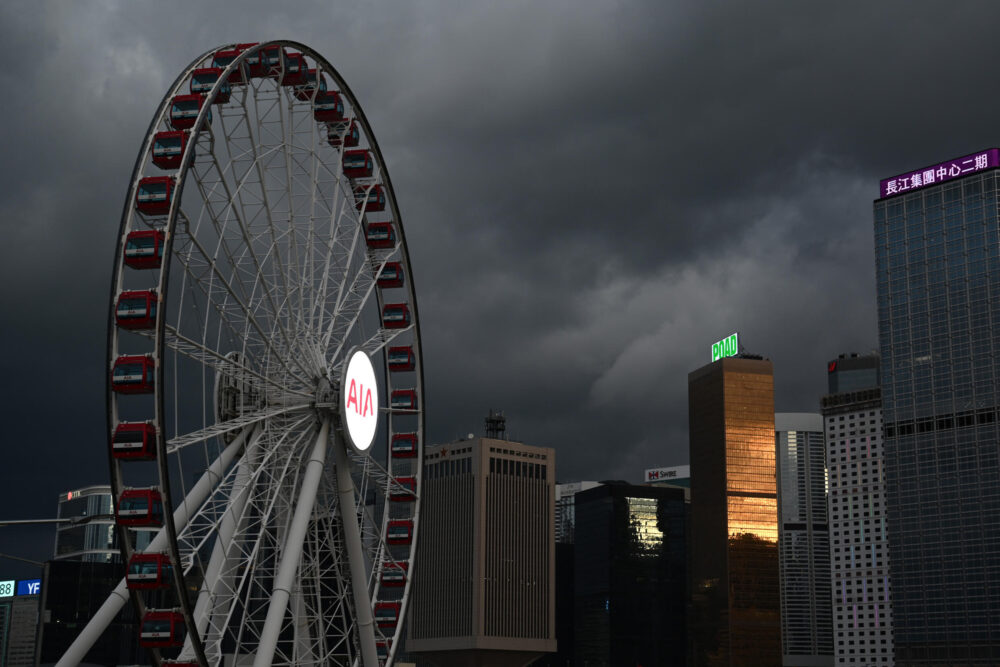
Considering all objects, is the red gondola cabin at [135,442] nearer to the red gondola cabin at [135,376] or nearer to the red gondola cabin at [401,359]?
the red gondola cabin at [135,376]

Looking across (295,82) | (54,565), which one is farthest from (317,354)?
(54,565)

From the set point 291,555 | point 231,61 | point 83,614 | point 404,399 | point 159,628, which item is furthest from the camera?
point 83,614

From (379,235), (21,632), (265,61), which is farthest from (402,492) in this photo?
(21,632)

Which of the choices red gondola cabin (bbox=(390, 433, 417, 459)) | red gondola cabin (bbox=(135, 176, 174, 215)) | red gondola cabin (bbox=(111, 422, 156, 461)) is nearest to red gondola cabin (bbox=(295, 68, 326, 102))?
red gondola cabin (bbox=(135, 176, 174, 215))

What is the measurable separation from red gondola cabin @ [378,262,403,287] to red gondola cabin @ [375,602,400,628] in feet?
52.3

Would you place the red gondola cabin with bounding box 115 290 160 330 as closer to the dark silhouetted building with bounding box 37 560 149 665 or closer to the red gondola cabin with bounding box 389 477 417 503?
the red gondola cabin with bounding box 389 477 417 503

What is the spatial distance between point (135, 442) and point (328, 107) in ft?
78.4

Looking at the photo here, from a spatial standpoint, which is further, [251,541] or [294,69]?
[294,69]

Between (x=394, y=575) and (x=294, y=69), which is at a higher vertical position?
(x=294, y=69)

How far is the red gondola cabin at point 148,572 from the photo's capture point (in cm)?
4388

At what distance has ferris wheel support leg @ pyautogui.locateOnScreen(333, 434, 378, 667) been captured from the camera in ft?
178

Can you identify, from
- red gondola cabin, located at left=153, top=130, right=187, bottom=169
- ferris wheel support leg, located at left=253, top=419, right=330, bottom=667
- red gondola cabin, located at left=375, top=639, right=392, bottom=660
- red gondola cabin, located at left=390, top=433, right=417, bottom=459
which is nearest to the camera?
ferris wheel support leg, located at left=253, top=419, right=330, bottom=667

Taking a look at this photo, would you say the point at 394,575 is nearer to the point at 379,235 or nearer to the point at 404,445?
the point at 404,445

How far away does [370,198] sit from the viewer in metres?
65.0
